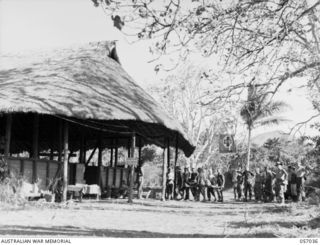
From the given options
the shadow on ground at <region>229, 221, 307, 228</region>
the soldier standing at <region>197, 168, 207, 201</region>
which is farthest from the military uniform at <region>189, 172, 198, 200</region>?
the shadow on ground at <region>229, 221, 307, 228</region>

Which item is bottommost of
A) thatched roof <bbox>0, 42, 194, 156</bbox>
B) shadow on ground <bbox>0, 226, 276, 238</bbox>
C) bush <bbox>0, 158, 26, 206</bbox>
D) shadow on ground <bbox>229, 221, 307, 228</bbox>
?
shadow on ground <bbox>0, 226, 276, 238</bbox>

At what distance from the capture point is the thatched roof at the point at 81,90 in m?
14.2

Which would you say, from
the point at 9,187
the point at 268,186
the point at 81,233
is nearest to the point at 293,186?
the point at 268,186

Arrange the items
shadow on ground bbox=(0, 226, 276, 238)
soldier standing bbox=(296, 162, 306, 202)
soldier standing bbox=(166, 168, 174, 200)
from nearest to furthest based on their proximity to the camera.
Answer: shadow on ground bbox=(0, 226, 276, 238) < soldier standing bbox=(296, 162, 306, 202) < soldier standing bbox=(166, 168, 174, 200)

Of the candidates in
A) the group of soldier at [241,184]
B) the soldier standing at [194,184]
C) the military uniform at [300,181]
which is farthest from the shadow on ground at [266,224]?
the soldier standing at [194,184]

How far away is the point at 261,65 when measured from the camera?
24.0ft

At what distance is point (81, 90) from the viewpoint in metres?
15.6

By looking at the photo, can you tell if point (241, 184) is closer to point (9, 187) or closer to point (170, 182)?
point (170, 182)

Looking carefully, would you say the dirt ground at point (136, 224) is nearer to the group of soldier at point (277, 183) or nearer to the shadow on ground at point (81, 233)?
the shadow on ground at point (81, 233)

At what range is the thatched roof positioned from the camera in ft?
46.6

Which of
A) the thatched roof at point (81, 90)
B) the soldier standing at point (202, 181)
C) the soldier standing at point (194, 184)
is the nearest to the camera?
the thatched roof at point (81, 90)

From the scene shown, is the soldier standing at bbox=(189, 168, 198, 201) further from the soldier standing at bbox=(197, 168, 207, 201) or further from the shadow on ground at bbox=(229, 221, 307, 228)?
the shadow on ground at bbox=(229, 221, 307, 228)

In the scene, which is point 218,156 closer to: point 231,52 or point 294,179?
point 294,179

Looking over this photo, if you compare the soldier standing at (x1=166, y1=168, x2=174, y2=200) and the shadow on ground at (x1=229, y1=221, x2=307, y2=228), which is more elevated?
the soldier standing at (x1=166, y1=168, x2=174, y2=200)
